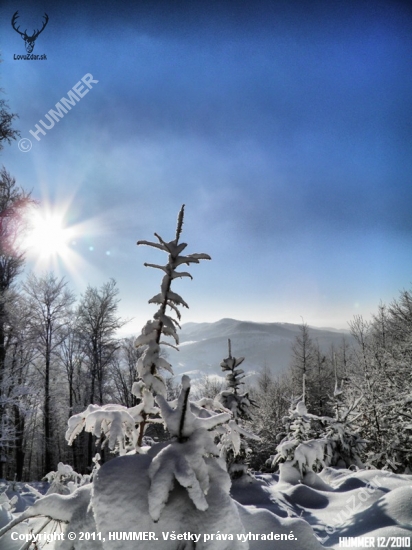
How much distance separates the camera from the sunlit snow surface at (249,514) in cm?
161

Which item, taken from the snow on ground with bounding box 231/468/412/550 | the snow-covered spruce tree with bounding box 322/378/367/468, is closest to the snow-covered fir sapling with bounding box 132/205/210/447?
the snow on ground with bounding box 231/468/412/550

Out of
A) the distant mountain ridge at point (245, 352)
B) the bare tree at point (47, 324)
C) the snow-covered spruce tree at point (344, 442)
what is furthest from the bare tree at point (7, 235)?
the distant mountain ridge at point (245, 352)

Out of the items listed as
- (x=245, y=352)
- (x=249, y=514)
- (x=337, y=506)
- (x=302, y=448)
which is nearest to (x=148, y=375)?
(x=249, y=514)

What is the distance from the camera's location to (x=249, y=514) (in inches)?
134

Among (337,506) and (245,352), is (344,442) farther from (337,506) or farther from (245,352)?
(245,352)

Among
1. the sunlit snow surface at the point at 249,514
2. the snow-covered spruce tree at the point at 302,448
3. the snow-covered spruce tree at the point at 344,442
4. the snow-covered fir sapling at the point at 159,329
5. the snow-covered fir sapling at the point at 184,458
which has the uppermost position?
the snow-covered fir sapling at the point at 159,329

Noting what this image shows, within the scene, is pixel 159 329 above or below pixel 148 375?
above

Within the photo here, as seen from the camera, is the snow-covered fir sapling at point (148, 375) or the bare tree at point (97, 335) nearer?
the snow-covered fir sapling at point (148, 375)

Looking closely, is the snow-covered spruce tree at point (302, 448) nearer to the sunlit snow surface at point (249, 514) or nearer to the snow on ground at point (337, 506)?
the snow on ground at point (337, 506)

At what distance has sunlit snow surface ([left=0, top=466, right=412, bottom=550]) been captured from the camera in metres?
1.61

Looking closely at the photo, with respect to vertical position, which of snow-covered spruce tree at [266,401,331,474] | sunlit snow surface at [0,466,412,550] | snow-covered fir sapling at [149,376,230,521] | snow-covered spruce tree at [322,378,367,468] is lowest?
snow-covered spruce tree at [322,378,367,468]

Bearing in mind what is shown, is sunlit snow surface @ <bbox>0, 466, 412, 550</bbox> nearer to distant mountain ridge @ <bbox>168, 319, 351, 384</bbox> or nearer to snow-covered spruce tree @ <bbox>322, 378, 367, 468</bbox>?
snow-covered spruce tree @ <bbox>322, 378, 367, 468</bbox>

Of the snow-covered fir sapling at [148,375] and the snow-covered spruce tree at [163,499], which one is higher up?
the snow-covered fir sapling at [148,375]

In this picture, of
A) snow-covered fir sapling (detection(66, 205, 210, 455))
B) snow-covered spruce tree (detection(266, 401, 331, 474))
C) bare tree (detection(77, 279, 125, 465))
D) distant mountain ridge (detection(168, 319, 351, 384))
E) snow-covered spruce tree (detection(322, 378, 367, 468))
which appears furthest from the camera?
distant mountain ridge (detection(168, 319, 351, 384))
